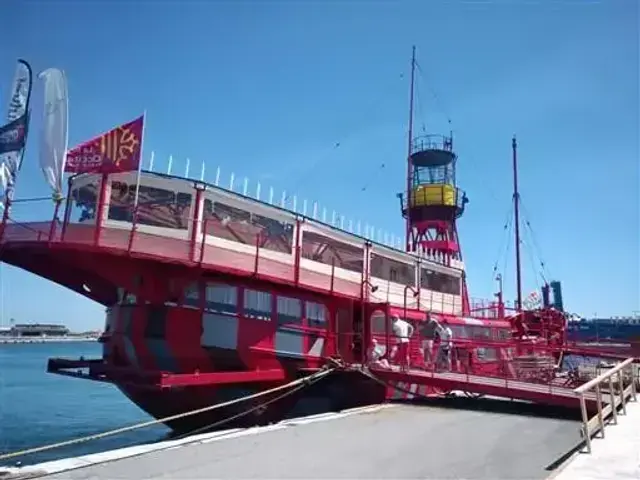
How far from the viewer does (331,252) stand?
17.3 metres

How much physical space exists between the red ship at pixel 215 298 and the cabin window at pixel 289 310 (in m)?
0.03

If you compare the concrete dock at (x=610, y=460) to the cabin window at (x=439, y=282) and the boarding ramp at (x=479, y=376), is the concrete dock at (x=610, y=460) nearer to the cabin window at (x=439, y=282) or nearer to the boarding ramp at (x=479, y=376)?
the boarding ramp at (x=479, y=376)

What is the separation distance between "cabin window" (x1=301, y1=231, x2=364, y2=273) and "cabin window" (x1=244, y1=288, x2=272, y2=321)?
7.35 feet

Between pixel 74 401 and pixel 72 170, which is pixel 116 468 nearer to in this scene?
pixel 72 170

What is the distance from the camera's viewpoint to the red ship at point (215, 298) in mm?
12625

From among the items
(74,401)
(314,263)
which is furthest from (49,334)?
(314,263)

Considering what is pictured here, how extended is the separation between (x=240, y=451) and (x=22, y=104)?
947cm

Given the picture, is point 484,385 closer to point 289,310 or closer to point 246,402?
point 289,310

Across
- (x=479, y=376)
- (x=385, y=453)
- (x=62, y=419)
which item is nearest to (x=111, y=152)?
(x=385, y=453)

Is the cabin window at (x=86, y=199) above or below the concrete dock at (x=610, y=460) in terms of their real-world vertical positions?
above

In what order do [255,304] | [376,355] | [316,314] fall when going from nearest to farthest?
1. [255,304]
2. [316,314]
3. [376,355]

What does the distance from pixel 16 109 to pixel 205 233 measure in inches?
206

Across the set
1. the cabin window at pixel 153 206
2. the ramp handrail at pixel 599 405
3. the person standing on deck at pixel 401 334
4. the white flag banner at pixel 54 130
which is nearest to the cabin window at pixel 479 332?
the person standing on deck at pixel 401 334

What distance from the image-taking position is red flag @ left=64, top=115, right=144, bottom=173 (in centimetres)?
1191
